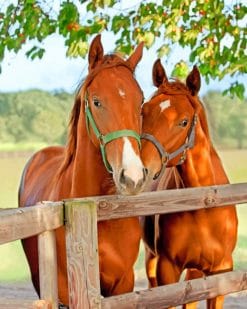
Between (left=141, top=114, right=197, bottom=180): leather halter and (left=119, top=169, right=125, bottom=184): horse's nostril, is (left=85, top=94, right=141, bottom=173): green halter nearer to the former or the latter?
(left=119, top=169, right=125, bottom=184): horse's nostril

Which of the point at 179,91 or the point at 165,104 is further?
the point at 179,91

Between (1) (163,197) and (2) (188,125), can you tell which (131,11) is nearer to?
(2) (188,125)

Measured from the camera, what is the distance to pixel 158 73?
172 inches

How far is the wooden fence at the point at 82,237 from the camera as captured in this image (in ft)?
9.32

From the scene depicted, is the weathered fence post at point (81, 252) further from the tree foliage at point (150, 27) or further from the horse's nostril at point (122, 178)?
the tree foliage at point (150, 27)

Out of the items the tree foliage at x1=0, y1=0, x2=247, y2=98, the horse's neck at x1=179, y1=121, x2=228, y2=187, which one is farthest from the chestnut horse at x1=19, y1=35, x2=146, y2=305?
the tree foliage at x1=0, y1=0, x2=247, y2=98

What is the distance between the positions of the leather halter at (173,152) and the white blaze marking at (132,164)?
0.82 meters

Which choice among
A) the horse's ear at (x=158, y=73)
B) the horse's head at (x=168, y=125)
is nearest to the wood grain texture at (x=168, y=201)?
the horse's head at (x=168, y=125)

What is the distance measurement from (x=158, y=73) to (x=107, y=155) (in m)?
1.32

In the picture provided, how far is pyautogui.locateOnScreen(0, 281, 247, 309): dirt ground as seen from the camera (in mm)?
6871

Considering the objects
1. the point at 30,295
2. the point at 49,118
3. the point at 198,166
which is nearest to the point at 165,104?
the point at 198,166

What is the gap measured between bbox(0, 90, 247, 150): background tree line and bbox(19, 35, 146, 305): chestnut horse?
7062mm

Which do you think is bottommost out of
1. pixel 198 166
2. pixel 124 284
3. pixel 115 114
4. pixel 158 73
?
pixel 124 284

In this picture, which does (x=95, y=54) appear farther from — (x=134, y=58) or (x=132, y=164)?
(x=132, y=164)
